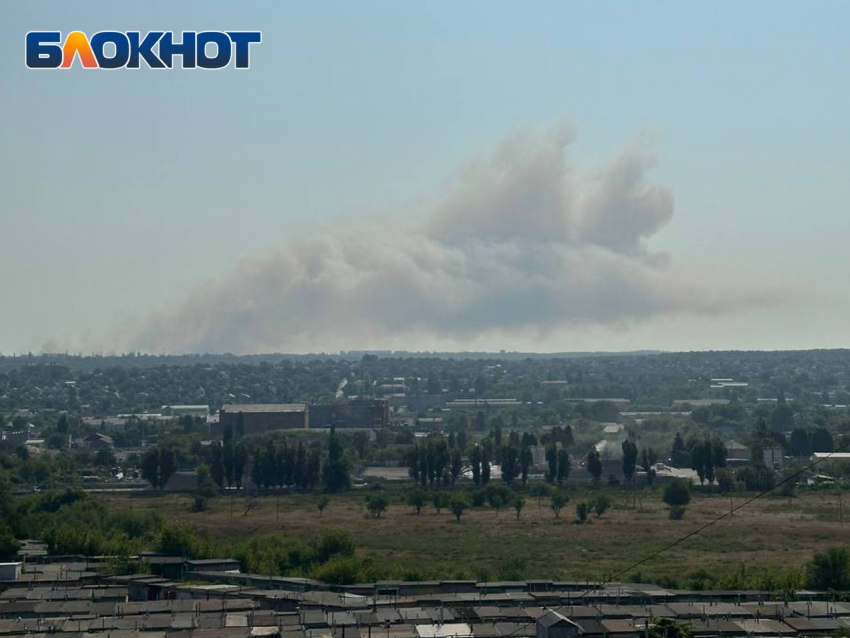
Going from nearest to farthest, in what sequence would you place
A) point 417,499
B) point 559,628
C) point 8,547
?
1. point 559,628
2. point 8,547
3. point 417,499

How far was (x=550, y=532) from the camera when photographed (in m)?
75.4

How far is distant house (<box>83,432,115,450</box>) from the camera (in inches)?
5561

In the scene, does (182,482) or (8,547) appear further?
(182,482)

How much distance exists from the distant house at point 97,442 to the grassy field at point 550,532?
4891 cm

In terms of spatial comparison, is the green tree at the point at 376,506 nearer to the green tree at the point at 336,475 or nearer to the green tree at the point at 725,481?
the green tree at the point at 336,475

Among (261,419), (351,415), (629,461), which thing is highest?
(351,415)

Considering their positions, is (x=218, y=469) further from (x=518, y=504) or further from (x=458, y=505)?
(x=518, y=504)

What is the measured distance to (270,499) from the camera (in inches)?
3605

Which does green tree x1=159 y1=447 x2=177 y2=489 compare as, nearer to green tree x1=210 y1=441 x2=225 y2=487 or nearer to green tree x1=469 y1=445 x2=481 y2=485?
green tree x1=210 y1=441 x2=225 y2=487

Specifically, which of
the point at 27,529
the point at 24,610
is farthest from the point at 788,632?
the point at 27,529

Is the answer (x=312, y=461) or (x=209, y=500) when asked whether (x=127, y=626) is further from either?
(x=312, y=461)

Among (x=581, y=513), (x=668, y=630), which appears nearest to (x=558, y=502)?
(x=581, y=513)

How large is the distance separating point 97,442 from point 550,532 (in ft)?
256

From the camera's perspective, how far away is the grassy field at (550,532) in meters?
63.3
